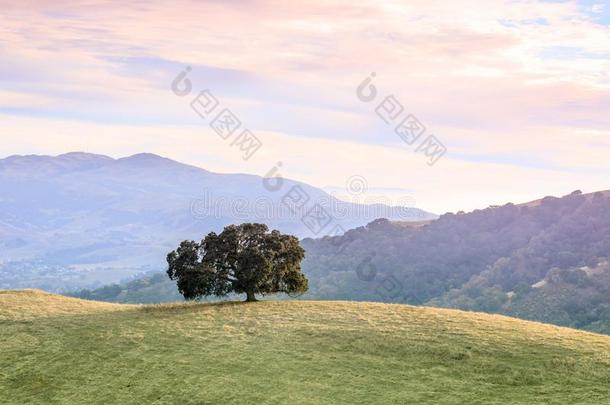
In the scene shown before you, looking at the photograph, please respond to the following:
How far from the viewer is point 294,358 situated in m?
41.9

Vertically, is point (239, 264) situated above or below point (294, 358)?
above

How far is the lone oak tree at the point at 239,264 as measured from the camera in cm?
5672

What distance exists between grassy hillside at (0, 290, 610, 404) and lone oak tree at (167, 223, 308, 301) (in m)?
3.16

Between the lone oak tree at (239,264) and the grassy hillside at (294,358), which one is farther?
the lone oak tree at (239,264)

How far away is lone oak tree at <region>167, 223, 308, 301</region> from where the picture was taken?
5672cm

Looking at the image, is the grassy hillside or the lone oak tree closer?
the grassy hillside

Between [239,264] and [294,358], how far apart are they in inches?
655

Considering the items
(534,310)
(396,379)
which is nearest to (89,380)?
(396,379)

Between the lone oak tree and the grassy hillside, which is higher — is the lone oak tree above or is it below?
above

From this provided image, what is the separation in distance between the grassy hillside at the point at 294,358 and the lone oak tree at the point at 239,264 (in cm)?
316

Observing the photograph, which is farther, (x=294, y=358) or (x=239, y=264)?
(x=239, y=264)

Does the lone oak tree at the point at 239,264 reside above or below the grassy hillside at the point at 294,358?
above

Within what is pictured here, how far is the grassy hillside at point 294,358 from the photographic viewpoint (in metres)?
36.8

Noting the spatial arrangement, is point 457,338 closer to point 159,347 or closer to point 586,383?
point 586,383
